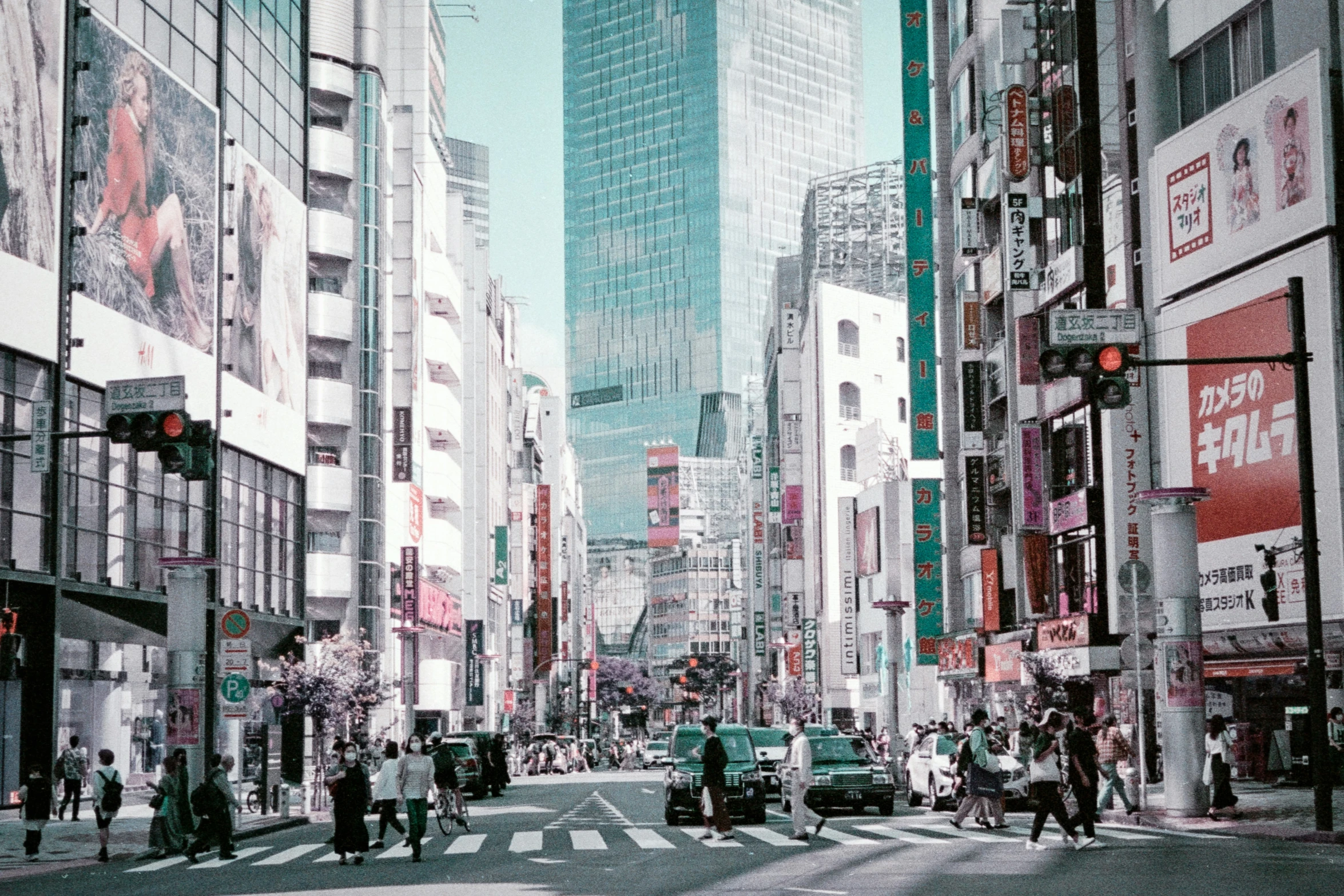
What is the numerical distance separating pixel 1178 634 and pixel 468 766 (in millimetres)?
23538

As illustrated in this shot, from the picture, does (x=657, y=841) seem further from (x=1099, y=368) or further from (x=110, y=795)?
(x=1099, y=368)

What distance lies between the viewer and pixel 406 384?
78.0 metres

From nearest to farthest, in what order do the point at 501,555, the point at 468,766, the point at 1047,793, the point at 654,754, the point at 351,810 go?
the point at 1047,793 < the point at 351,810 < the point at 468,766 < the point at 654,754 < the point at 501,555

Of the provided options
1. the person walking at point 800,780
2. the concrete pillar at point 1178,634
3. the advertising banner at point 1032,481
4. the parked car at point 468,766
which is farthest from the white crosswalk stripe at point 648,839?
the advertising banner at point 1032,481

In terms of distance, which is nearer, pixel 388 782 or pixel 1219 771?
pixel 388 782

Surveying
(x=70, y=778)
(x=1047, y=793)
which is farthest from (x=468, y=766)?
(x=1047, y=793)

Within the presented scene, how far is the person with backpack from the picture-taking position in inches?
1082

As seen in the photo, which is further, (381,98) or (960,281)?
(381,98)

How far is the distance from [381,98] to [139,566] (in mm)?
35660

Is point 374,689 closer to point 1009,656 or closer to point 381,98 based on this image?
point 1009,656

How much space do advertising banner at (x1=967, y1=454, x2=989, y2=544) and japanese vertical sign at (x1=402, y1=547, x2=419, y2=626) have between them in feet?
85.2

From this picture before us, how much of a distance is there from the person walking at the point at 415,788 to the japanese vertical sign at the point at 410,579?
161 feet

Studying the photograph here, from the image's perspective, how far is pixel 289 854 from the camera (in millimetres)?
27578

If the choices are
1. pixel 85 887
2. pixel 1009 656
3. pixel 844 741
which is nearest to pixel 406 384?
pixel 1009 656
